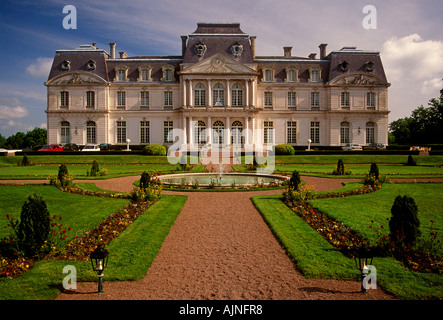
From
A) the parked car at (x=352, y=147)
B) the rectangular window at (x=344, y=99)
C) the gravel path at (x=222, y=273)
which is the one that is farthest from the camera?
the rectangular window at (x=344, y=99)

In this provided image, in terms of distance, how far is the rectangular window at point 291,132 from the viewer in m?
45.3

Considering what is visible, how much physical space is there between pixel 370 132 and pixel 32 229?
4590 cm

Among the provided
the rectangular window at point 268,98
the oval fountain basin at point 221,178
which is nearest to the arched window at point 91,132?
the rectangular window at point 268,98

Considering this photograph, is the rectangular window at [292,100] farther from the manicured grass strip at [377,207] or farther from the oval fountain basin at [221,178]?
the manicured grass strip at [377,207]

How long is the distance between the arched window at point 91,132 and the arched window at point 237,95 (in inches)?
739

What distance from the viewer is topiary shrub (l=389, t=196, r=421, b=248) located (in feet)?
21.8

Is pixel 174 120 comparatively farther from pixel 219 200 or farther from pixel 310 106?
pixel 219 200

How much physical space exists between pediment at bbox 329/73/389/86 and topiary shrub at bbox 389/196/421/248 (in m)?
40.2

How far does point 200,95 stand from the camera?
4269 cm

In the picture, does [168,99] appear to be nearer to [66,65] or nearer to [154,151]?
[154,151]

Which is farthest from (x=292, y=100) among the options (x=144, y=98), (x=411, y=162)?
(x=411, y=162)

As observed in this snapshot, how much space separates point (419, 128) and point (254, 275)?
207 ft
